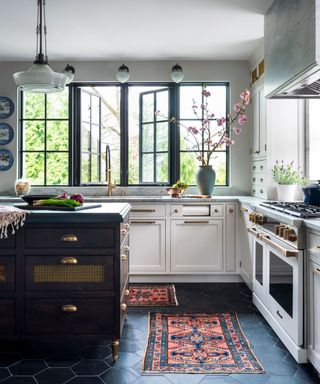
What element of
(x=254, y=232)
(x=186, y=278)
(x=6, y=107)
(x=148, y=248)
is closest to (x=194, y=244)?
(x=186, y=278)

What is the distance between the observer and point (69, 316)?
2.42 metres

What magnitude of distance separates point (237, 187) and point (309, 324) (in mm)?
2690

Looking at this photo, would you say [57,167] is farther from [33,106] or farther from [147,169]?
[147,169]

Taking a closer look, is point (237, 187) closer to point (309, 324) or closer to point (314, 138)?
point (314, 138)

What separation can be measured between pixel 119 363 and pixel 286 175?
2.30 m

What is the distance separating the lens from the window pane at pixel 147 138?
489cm

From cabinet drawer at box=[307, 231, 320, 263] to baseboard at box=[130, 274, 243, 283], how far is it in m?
2.12

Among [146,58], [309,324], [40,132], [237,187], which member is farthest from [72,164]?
[309,324]

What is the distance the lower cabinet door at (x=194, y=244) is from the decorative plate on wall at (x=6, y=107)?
8.09ft

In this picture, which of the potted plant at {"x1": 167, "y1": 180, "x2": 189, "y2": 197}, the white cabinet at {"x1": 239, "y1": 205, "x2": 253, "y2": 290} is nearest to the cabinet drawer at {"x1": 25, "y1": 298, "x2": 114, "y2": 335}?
the white cabinet at {"x1": 239, "y1": 205, "x2": 253, "y2": 290}

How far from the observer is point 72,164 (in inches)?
193

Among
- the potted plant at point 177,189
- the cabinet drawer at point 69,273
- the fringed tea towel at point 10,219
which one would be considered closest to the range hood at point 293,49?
the potted plant at point 177,189

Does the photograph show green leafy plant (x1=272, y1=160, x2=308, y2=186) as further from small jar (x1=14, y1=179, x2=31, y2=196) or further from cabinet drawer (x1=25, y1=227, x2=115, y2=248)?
small jar (x1=14, y1=179, x2=31, y2=196)

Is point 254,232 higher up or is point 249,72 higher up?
point 249,72
